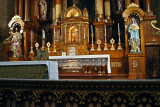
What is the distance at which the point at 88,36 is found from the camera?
8.89m

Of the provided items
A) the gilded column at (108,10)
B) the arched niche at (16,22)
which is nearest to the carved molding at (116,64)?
the gilded column at (108,10)

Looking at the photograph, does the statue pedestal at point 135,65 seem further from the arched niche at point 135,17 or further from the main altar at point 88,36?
the arched niche at point 135,17

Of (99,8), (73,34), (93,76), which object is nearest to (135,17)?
(99,8)

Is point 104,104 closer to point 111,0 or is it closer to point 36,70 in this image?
point 36,70

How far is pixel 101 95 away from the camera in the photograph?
74.2 inches

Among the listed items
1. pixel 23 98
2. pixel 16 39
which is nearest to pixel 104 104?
pixel 23 98

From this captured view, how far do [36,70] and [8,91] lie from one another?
173cm

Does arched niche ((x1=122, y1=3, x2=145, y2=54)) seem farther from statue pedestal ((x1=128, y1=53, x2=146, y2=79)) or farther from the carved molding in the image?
the carved molding

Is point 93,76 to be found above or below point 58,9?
below

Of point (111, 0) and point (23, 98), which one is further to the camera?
point (111, 0)

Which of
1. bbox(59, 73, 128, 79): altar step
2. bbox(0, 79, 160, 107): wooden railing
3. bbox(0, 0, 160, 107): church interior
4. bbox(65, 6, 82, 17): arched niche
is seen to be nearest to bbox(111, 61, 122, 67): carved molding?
bbox(0, 0, 160, 107): church interior

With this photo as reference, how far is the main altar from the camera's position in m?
7.44

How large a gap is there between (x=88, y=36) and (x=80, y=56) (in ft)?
5.82

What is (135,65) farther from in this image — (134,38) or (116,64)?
(134,38)
